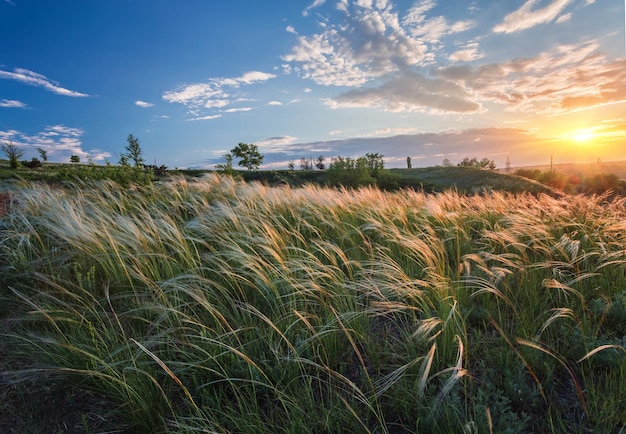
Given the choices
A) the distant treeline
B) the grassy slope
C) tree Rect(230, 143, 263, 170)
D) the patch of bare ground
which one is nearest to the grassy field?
the patch of bare ground

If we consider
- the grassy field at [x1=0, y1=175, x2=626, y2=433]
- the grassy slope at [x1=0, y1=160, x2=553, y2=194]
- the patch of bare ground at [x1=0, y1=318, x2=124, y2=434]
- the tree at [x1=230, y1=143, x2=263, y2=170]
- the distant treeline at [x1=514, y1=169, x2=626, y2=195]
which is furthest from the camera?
the tree at [x1=230, y1=143, x2=263, y2=170]

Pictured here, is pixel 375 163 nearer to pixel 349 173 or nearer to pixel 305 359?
pixel 349 173

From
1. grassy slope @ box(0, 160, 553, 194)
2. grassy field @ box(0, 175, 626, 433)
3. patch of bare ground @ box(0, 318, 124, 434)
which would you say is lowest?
patch of bare ground @ box(0, 318, 124, 434)

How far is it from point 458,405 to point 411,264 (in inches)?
69.9

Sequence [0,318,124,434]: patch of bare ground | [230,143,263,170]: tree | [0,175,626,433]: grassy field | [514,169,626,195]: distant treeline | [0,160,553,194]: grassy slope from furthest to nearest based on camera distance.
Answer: [230,143,263,170]: tree < [514,169,626,195]: distant treeline < [0,160,553,194]: grassy slope < [0,318,124,434]: patch of bare ground < [0,175,626,433]: grassy field

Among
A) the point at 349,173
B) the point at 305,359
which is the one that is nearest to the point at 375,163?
the point at 349,173

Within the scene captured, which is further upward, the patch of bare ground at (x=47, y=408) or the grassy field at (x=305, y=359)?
the grassy field at (x=305, y=359)

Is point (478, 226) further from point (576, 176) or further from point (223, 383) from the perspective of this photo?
point (576, 176)

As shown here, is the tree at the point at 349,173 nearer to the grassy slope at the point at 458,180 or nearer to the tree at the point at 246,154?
the grassy slope at the point at 458,180

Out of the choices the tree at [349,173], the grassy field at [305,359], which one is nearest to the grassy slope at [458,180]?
the tree at [349,173]

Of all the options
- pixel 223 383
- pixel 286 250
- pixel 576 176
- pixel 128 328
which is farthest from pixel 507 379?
pixel 576 176

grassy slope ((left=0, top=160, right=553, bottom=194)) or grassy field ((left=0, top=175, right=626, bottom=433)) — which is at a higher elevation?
grassy slope ((left=0, top=160, right=553, bottom=194))

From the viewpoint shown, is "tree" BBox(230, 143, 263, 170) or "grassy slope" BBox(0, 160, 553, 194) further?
"tree" BBox(230, 143, 263, 170)

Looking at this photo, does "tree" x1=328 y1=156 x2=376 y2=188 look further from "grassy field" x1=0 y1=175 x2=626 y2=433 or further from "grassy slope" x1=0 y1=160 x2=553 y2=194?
"grassy field" x1=0 y1=175 x2=626 y2=433
